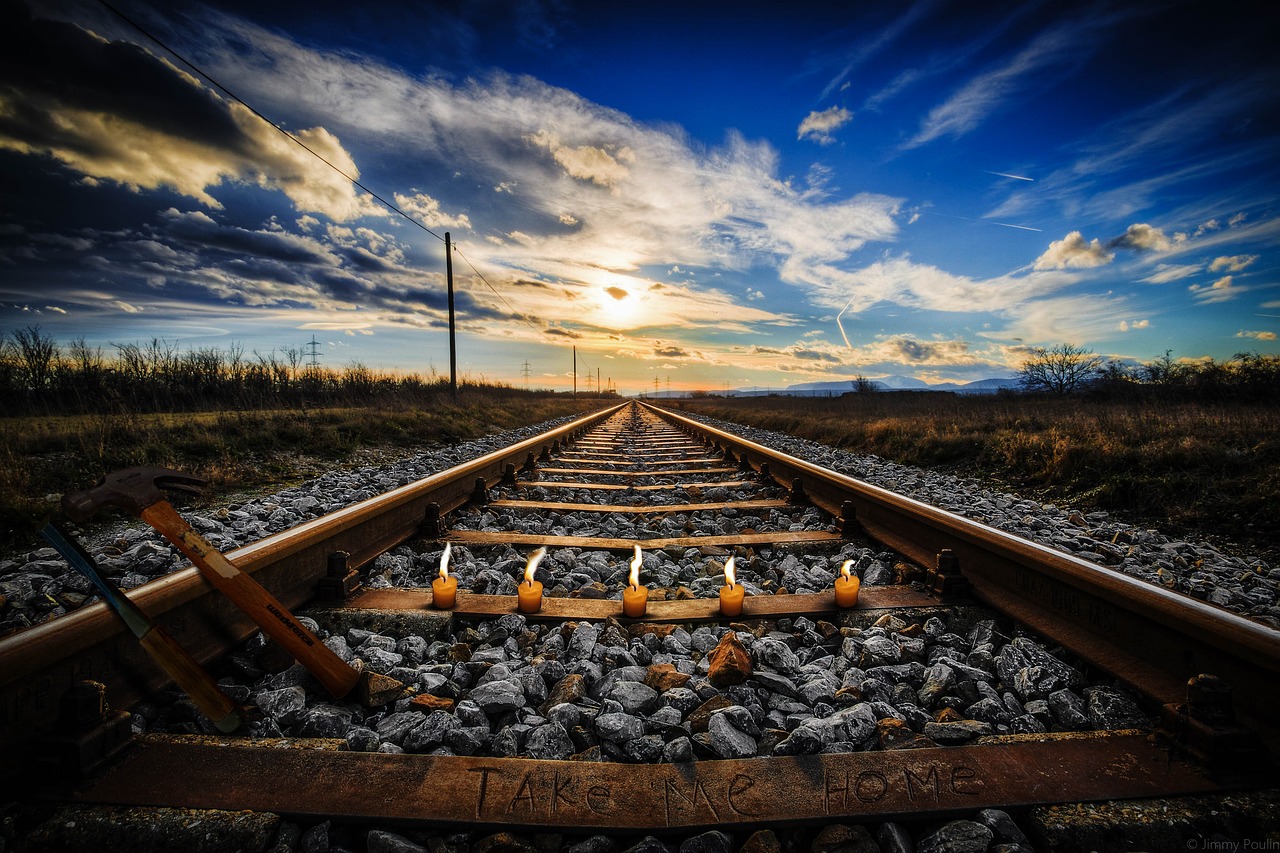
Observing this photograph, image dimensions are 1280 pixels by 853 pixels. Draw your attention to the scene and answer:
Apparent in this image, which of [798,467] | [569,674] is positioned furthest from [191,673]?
[798,467]

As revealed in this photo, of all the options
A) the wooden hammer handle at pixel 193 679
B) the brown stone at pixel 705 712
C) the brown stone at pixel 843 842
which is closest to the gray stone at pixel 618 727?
the brown stone at pixel 705 712

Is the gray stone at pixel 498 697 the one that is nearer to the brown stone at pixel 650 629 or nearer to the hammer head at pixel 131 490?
the brown stone at pixel 650 629

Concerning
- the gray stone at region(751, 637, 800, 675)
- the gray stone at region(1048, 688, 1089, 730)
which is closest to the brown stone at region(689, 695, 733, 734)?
the gray stone at region(751, 637, 800, 675)

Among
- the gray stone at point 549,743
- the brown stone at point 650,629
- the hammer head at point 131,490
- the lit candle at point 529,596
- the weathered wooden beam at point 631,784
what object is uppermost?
the hammer head at point 131,490

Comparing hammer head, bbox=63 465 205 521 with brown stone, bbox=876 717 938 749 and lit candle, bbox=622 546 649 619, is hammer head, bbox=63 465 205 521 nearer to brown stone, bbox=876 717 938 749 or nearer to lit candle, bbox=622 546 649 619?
lit candle, bbox=622 546 649 619

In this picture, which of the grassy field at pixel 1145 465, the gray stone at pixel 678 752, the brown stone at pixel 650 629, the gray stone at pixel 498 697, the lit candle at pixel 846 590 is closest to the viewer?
the gray stone at pixel 678 752

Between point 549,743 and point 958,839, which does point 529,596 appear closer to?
point 549,743

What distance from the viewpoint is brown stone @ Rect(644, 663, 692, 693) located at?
1.68m

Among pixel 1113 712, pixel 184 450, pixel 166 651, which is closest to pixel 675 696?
pixel 1113 712

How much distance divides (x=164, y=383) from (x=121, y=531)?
32.7 feet

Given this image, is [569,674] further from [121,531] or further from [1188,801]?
[121,531]

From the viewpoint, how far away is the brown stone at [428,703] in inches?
60.9

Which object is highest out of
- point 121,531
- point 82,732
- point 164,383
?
point 164,383

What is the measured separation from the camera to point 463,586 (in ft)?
8.40
